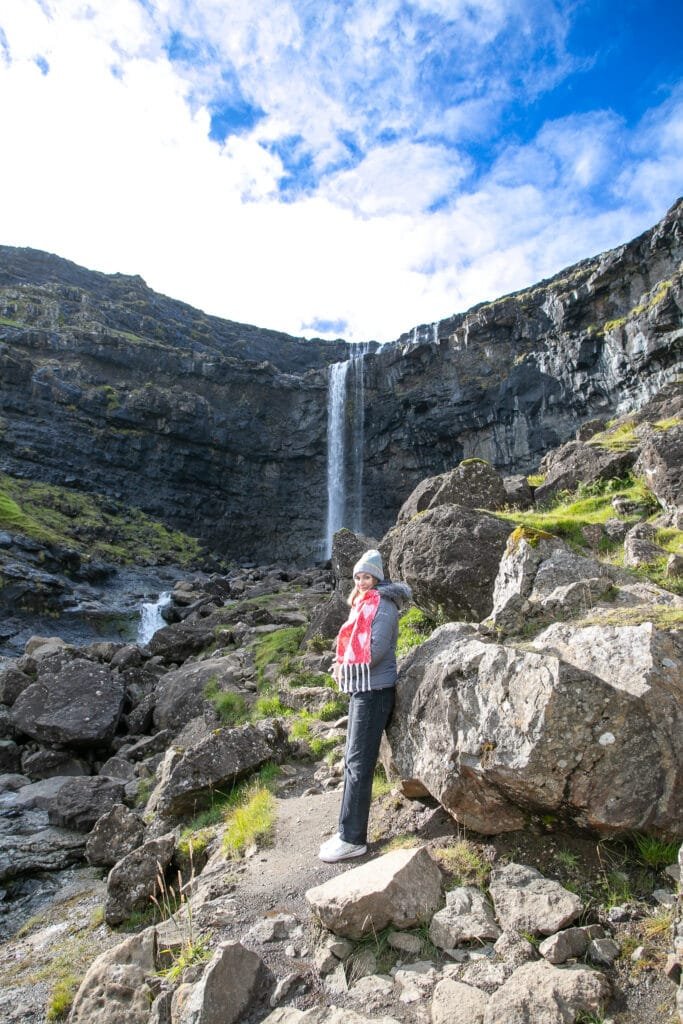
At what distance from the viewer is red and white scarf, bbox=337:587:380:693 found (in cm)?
529

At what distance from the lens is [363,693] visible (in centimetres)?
536

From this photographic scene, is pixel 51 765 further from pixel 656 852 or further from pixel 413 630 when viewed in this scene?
pixel 656 852

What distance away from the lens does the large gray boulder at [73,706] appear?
38.2 ft

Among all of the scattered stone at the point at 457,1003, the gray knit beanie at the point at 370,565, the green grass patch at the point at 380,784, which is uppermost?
the gray knit beanie at the point at 370,565

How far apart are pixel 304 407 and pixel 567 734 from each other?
61.1 meters

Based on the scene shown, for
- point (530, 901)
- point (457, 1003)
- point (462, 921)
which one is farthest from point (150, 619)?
point (457, 1003)

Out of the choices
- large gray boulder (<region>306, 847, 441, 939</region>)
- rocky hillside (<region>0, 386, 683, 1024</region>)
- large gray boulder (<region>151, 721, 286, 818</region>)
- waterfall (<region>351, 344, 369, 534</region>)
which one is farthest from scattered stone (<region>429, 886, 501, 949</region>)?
waterfall (<region>351, 344, 369, 534</region>)

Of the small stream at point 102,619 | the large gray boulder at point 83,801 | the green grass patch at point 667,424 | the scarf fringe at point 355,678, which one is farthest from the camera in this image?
the small stream at point 102,619

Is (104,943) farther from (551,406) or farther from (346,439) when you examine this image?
(346,439)

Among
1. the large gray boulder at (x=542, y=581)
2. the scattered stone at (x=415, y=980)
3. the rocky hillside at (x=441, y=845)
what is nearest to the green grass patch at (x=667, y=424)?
the rocky hillside at (x=441, y=845)

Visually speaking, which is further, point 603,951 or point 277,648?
point 277,648

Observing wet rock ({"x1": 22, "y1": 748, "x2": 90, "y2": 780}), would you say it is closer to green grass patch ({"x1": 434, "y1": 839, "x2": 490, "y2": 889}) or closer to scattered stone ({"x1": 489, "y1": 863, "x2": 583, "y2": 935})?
green grass patch ({"x1": 434, "y1": 839, "x2": 490, "y2": 889})

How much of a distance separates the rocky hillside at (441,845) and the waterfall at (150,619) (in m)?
19.8

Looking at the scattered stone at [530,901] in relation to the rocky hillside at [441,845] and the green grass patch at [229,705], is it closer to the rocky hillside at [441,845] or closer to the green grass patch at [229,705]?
the rocky hillside at [441,845]
